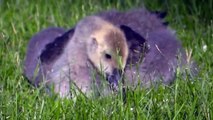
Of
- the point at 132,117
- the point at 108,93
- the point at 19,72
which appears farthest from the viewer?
the point at 19,72

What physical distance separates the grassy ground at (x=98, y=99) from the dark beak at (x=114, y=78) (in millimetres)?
158

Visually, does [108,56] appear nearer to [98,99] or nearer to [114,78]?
[114,78]

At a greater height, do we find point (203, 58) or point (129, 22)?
point (129, 22)

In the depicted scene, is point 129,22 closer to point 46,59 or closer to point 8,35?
point 46,59

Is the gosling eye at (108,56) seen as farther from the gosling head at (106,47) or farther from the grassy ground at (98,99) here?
the grassy ground at (98,99)

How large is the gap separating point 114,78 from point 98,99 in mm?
231

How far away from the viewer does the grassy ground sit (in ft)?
13.1

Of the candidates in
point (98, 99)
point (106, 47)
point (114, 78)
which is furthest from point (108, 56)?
point (98, 99)

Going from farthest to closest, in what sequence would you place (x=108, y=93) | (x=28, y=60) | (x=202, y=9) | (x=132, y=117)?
A: (x=202, y=9), (x=28, y=60), (x=108, y=93), (x=132, y=117)

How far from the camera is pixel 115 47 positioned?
452 cm

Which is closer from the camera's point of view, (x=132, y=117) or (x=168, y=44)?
(x=132, y=117)

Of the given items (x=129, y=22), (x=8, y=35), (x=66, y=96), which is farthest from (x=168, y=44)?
(x=8, y=35)

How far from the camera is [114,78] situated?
14.6 ft

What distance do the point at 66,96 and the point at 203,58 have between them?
128 cm
